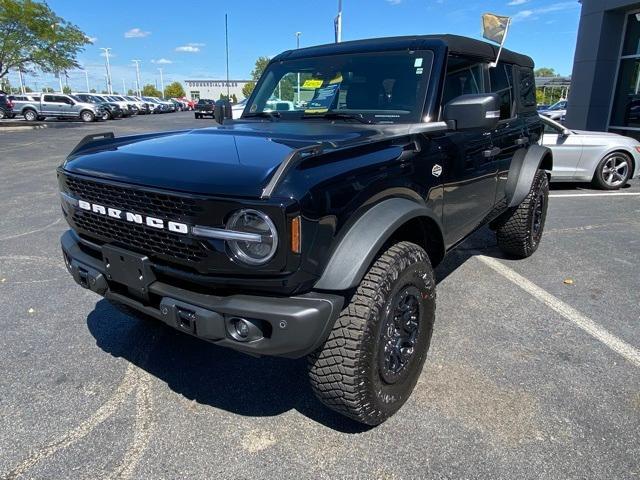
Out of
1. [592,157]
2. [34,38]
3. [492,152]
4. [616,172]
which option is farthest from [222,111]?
[34,38]

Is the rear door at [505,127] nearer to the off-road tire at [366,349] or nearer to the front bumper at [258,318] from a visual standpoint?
the off-road tire at [366,349]

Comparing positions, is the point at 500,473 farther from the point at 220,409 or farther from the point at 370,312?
the point at 220,409

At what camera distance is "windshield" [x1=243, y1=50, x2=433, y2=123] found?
2.99 meters

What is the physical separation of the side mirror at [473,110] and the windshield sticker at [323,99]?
85cm

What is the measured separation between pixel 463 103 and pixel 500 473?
1885 mm

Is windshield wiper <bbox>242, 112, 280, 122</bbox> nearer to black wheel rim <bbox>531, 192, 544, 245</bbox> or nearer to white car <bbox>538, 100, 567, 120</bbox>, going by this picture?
black wheel rim <bbox>531, 192, 544, 245</bbox>

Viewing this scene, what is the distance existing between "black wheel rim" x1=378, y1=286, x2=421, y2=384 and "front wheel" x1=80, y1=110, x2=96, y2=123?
33.2 m

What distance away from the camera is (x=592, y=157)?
830 cm

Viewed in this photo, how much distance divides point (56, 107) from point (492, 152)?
1322 inches

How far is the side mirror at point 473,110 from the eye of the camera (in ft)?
8.57

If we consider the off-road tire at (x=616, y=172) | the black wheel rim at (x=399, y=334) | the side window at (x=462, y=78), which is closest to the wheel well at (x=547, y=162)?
the side window at (x=462, y=78)

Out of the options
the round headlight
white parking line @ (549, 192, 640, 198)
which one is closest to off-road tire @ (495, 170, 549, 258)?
the round headlight

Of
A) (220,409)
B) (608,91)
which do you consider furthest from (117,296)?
(608,91)

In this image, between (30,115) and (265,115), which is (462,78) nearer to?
(265,115)
